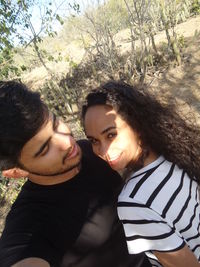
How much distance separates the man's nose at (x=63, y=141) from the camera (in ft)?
4.40

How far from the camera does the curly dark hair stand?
4.35ft

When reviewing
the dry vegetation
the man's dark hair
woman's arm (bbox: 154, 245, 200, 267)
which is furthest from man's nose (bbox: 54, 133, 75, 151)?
the dry vegetation

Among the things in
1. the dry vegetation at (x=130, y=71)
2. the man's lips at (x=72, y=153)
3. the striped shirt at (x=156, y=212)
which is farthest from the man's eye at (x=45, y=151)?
the dry vegetation at (x=130, y=71)

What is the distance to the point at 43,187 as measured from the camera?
1368mm

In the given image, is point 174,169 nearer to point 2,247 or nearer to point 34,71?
point 2,247

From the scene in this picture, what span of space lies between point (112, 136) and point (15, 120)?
1.37 feet

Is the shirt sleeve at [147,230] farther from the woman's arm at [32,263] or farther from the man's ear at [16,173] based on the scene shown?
the man's ear at [16,173]

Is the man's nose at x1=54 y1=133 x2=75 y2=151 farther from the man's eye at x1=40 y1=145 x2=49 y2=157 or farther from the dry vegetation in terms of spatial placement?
the dry vegetation

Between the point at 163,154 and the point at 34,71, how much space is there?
14.0m

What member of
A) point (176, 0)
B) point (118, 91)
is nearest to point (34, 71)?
point (176, 0)

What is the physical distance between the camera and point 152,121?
1408 mm

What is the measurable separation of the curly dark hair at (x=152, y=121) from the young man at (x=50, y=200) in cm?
23

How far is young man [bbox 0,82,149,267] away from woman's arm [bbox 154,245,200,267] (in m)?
0.27

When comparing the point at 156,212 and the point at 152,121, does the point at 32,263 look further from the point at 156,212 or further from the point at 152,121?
the point at 152,121
